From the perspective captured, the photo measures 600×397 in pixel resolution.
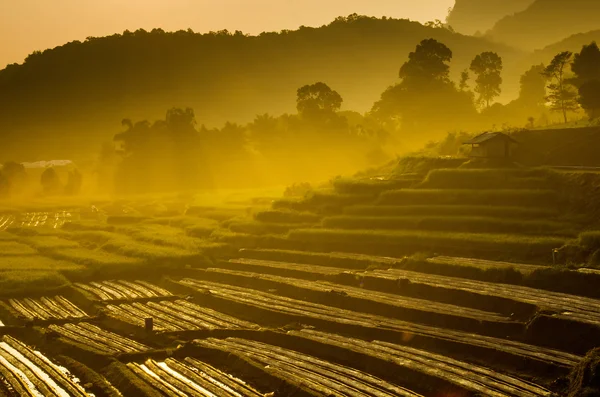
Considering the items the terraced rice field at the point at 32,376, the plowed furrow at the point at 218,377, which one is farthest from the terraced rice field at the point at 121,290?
the plowed furrow at the point at 218,377

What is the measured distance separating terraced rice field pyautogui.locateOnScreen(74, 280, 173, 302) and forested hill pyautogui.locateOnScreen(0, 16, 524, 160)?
94996mm

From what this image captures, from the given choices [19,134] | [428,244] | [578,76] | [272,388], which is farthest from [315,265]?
[19,134]

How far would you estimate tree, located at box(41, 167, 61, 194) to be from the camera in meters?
89.0

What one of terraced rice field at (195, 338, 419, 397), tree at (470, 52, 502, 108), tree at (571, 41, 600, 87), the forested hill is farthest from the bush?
the forested hill

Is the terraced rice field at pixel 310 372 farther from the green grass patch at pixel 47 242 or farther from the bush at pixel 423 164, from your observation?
→ the green grass patch at pixel 47 242

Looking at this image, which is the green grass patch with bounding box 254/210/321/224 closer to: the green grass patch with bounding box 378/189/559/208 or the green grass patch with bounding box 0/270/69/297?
Result: the green grass patch with bounding box 378/189/559/208

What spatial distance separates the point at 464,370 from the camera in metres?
18.2

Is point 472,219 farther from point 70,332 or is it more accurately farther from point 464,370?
point 70,332

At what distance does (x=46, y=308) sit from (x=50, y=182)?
63.5 m

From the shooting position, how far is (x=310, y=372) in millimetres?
19375

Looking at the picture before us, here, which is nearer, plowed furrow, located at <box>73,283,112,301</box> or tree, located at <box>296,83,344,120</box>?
plowed furrow, located at <box>73,283,112,301</box>

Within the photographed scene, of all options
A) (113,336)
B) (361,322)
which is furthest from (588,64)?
(113,336)

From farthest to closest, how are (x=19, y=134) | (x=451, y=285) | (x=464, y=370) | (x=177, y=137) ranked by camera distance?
(x=19, y=134) → (x=177, y=137) → (x=451, y=285) → (x=464, y=370)

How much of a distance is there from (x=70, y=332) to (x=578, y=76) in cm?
3624
